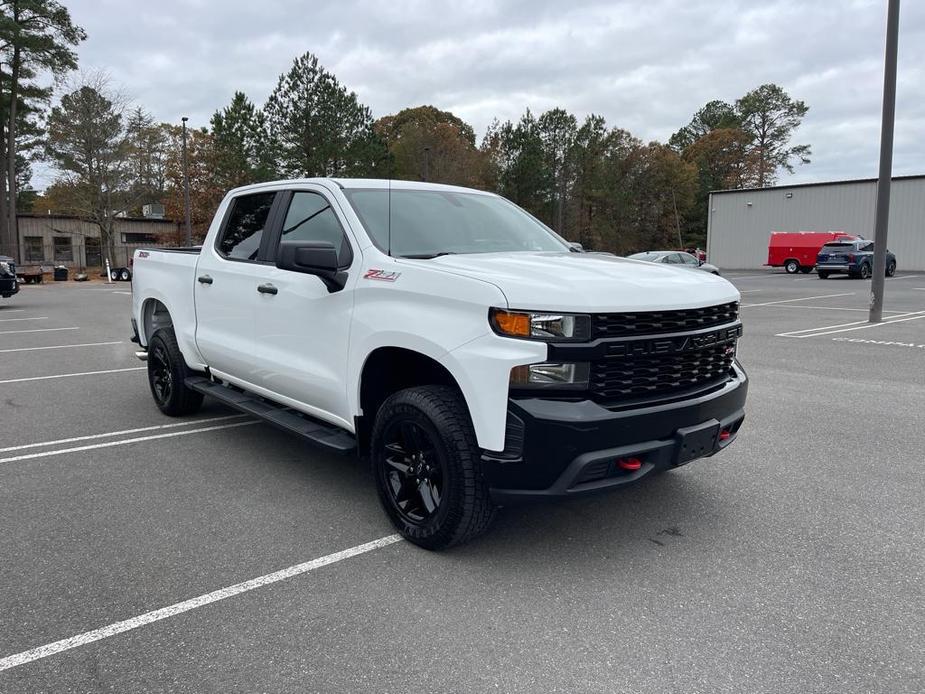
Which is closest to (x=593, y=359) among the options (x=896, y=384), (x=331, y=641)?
(x=331, y=641)

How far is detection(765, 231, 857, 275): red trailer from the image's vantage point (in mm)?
38688

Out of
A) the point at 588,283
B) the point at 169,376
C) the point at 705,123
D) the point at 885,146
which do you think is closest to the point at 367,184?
the point at 588,283

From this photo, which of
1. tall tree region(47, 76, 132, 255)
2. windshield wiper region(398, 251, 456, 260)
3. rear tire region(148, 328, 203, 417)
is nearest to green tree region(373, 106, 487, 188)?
tall tree region(47, 76, 132, 255)

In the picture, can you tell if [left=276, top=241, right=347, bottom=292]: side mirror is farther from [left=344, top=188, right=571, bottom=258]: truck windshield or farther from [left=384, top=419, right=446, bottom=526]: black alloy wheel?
[left=384, top=419, right=446, bottom=526]: black alloy wheel

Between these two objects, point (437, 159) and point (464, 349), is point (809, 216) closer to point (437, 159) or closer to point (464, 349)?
point (437, 159)

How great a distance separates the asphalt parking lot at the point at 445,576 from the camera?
2.67 meters

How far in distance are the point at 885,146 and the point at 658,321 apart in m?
13.4

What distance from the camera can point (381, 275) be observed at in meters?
3.79

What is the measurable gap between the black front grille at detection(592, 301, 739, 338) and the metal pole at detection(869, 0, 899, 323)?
40.4ft

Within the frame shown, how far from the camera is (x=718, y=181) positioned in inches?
3066

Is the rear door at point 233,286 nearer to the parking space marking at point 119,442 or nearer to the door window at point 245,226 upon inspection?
the door window at point 245,226

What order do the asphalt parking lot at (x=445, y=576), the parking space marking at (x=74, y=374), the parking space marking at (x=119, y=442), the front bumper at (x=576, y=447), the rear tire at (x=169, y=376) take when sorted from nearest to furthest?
the asphalt parking lot at (x=445, y=576) < the front bumper at (x=576, y=447) < the parking space marking at (x=119, y=442) < the rear tire at (x=169, y=376) < the parking space marking at (x=74, y=374)

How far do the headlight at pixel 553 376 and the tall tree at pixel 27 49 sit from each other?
145 feet

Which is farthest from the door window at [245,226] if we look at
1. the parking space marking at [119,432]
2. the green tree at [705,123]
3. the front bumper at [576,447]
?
the green tree at [705,123]
